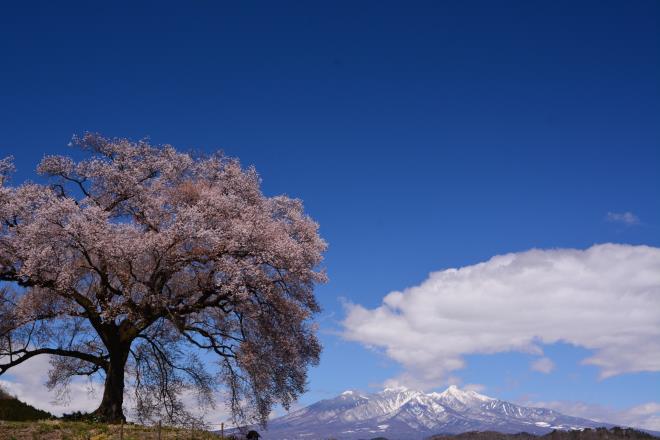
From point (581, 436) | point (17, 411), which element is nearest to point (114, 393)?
point (17, 411)

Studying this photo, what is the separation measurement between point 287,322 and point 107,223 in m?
13.6

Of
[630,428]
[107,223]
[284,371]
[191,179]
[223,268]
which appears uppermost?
[191,179]

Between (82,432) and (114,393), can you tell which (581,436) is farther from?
(114,393)

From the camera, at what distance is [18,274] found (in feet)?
137

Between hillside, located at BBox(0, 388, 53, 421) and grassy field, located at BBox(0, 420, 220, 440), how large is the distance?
5.56 meters

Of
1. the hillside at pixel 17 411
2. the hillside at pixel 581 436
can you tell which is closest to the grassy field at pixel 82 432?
the hillside at pixel 17 411

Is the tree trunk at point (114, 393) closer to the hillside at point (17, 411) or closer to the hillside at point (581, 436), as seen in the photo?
the hillside at point (17, 411)

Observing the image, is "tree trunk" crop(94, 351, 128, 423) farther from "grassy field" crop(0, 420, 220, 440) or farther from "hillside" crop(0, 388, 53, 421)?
"grassy field" crop(0, 420, 220, 440)

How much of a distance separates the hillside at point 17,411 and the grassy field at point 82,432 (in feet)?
18.2

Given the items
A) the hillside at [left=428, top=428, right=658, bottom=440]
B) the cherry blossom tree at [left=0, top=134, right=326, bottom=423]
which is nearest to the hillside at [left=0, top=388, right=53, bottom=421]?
the cherry blossom tree at [left=0, top=134, right=326, bottom=423]

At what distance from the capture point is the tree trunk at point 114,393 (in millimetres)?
43031

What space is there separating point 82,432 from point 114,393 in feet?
26.5

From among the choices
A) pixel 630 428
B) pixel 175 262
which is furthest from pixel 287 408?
pixel 630 428

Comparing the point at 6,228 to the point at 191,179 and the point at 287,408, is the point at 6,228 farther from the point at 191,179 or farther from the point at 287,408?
the point at 287,408
